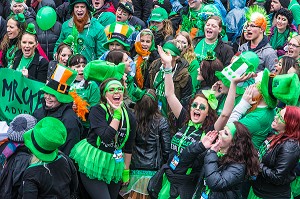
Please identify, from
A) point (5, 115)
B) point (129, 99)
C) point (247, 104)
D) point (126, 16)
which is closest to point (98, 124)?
point (129, 99)

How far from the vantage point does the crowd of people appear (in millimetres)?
5824

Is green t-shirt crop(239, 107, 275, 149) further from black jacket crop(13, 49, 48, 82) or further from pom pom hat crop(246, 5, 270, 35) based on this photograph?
black jacket crop(13, 49, 48, 82)

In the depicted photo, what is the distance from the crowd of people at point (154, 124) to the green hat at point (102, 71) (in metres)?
0.01

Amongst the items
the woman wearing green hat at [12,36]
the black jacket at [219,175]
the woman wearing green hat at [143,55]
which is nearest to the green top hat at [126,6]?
the woman wearing green hat at [143,55]

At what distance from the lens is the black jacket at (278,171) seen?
5.98 m

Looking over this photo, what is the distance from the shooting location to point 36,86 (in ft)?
26.4

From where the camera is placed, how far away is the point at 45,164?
554 centimetres

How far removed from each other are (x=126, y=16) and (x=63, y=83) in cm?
402

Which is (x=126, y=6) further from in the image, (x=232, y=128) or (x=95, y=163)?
(x=232, y=128)

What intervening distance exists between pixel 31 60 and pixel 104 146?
256 cm

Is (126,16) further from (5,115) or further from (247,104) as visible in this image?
(247,104)

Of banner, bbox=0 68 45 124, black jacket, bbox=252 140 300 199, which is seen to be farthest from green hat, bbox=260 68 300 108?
banner, bbox=0 68 45 124

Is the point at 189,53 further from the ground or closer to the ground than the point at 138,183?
further from the ground

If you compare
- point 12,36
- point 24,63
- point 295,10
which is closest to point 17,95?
point 24,63
